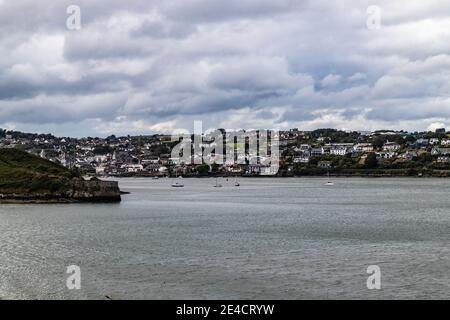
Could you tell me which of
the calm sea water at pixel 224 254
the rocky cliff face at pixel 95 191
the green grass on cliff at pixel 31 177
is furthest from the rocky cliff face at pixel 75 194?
the calm sea water at pixel 224 254

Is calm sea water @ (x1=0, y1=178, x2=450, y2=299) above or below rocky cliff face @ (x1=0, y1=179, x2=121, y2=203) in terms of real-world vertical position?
below

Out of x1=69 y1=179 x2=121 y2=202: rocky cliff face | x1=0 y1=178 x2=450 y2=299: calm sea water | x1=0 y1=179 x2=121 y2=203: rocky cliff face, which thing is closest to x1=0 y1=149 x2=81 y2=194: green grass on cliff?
x1=0 y1=179 x2=121 y2=203: rocky cliff face

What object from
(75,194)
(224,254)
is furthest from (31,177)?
(224,254)

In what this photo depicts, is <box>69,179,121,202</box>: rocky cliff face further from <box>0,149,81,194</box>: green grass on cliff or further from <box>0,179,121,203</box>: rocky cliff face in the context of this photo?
<box>0,149,81,194</box>: green grass on cliff

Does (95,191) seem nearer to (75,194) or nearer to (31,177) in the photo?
(75,194)

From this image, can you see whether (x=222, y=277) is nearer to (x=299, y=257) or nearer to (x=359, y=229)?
(x=299, y=257)

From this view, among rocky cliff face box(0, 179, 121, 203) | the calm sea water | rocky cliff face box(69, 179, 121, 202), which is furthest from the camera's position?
rocky cliff face box(69, 179, 121, 202)

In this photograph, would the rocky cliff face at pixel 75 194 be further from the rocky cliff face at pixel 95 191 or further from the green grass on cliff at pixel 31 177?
the green grass on cliff at pixel 31 177
